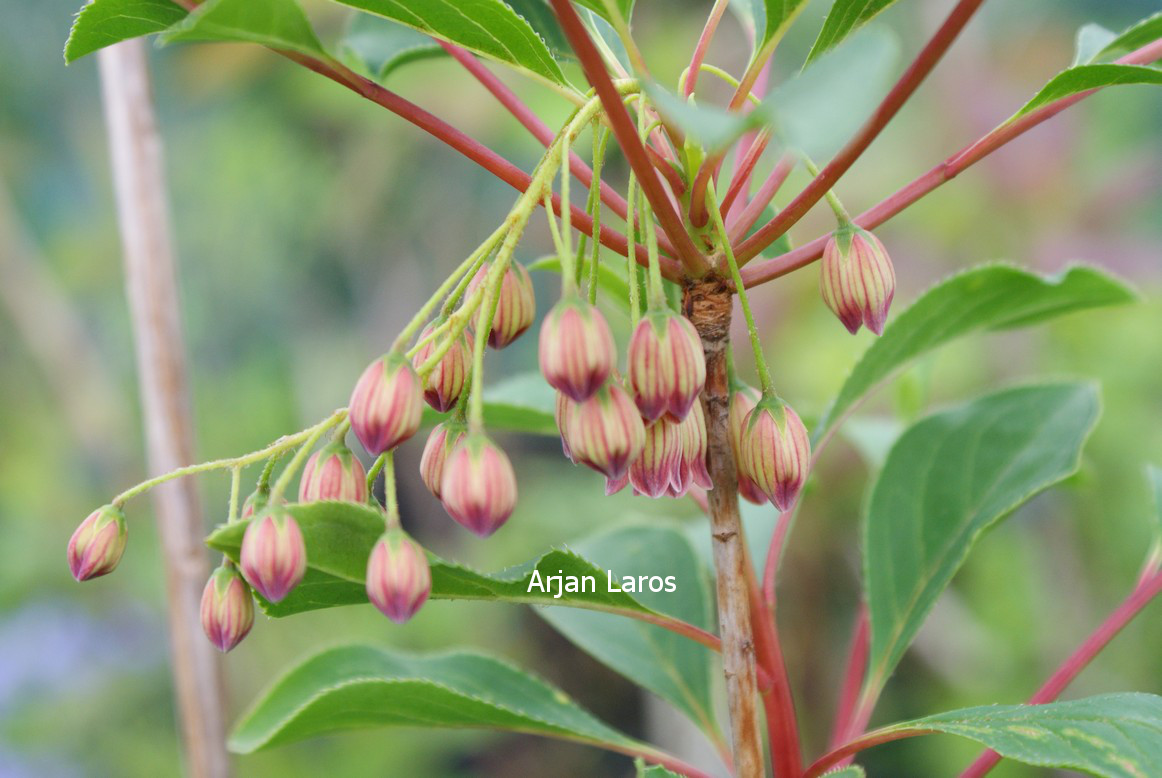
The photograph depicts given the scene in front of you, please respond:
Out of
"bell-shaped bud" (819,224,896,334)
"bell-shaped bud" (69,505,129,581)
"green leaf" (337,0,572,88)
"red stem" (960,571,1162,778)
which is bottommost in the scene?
"red stem" (960,571,1162,778)

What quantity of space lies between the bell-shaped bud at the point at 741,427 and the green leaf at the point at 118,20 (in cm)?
50

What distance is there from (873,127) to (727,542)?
1.06 feet

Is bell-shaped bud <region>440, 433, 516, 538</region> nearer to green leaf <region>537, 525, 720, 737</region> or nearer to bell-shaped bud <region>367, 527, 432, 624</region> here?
bell-shaped bud <region>367, 527, 432, 624</region>

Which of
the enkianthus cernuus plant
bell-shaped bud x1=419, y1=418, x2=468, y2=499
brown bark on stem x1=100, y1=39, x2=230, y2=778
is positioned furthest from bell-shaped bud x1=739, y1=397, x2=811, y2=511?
brown bark on stem x1=100, y1=39, x2=230, y2=778

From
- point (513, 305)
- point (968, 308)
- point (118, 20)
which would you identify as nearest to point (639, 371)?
point (513, 305)

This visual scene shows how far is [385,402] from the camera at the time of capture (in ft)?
2.07

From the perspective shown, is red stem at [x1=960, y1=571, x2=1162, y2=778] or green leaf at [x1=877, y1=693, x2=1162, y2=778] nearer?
green leaf at [x1=877, y1=693, x2=1162, y2=778]

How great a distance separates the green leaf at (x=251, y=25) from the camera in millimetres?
589

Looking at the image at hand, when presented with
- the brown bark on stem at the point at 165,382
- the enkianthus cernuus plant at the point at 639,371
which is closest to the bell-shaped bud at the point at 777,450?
the enkianthus cernuus plant at the point at 639,371

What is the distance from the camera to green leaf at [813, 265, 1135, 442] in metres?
1.01

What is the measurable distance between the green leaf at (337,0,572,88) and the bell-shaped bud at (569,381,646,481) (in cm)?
27

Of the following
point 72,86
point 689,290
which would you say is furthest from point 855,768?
point 72,86

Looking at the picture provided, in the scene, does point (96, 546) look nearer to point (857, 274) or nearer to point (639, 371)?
point (639, 371)

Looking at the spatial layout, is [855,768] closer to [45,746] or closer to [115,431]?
[45,746]
